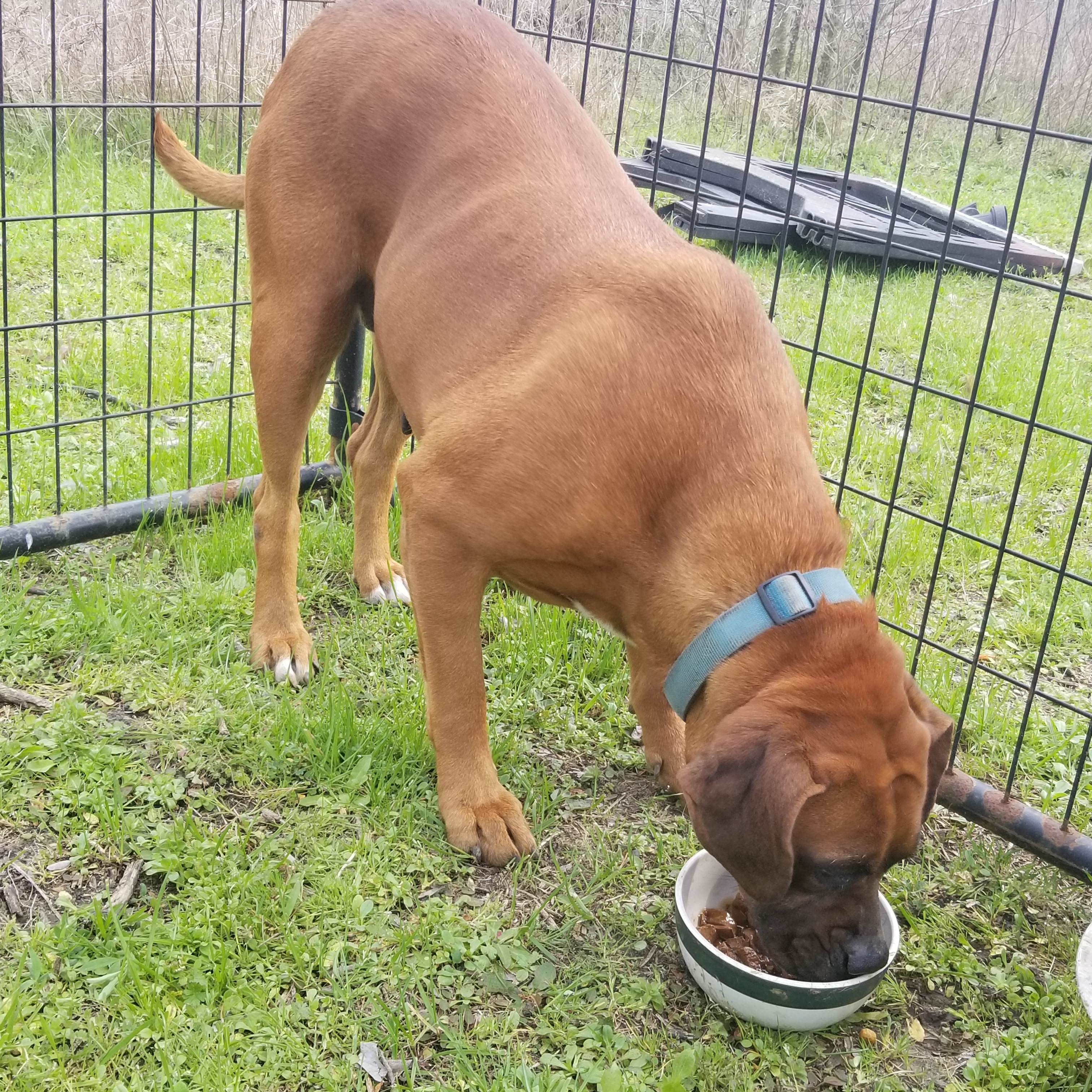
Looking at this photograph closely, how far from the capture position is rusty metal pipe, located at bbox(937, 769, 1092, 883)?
310 centimetres

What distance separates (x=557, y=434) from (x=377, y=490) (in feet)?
5.52

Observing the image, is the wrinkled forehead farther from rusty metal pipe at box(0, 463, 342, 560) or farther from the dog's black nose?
rusty metal pipe at box(0, 463, 342, 560)

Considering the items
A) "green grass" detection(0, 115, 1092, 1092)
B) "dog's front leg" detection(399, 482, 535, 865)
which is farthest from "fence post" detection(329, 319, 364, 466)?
"dog's front leg" detection(399, 482, 535, 865)

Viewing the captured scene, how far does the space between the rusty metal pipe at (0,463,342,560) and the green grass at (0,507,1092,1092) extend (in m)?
0.18

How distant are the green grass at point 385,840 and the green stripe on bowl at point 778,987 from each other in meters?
0.14

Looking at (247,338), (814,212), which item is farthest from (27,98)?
(814,212)

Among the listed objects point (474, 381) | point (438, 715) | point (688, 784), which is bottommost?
point (438, 715)

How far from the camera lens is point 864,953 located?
2439mm

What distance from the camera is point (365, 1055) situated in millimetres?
2447

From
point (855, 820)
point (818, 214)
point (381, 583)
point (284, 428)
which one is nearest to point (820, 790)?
point (855, 820)

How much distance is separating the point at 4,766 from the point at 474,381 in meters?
1.66

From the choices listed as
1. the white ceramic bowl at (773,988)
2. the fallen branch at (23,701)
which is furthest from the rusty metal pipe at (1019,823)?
the fallen branch at (23,701)

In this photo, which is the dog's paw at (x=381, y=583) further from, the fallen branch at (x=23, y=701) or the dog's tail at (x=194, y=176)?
the dog's tail at (x=194, y=176)

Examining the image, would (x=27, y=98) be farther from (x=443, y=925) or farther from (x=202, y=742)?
(x=443, y=925)
